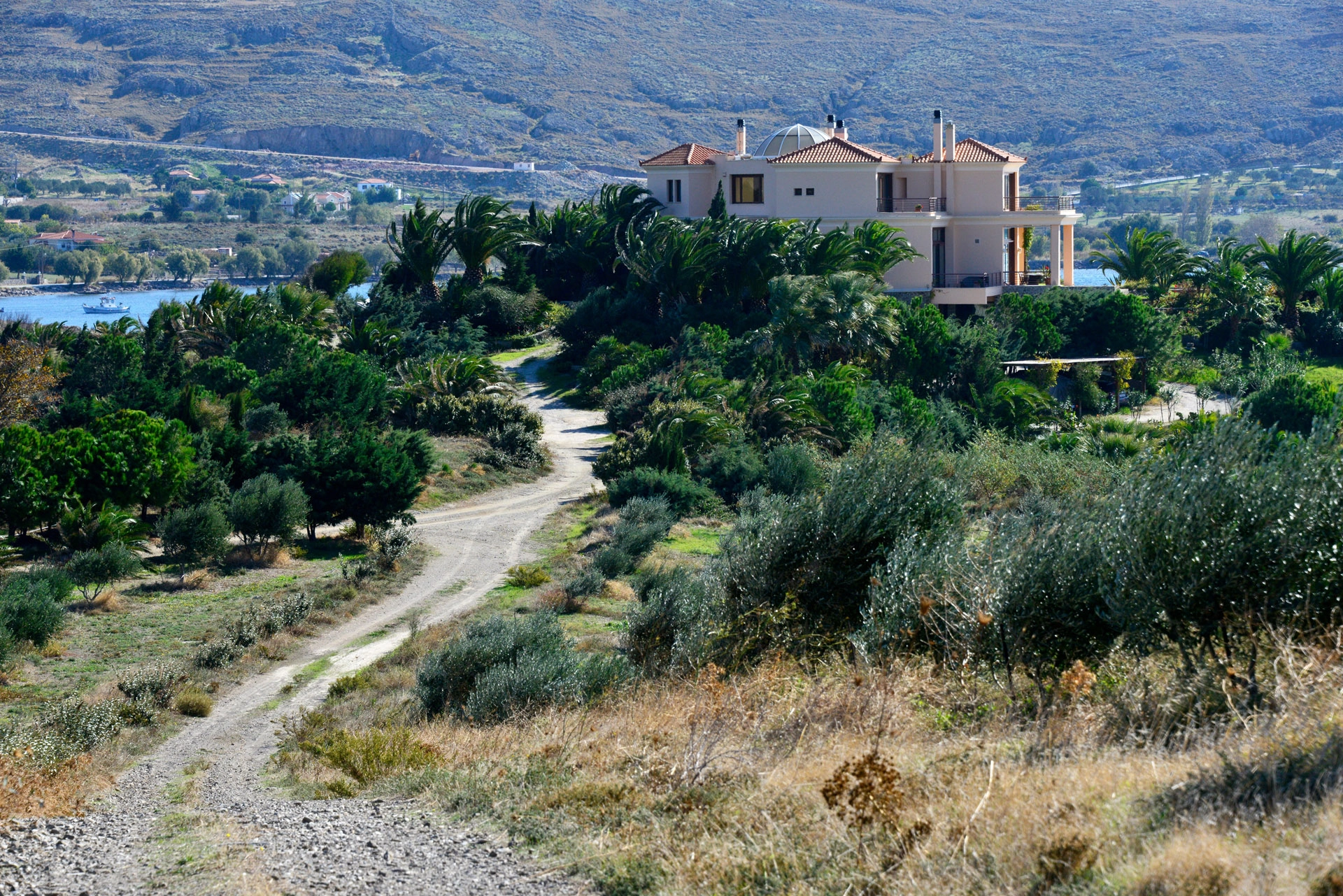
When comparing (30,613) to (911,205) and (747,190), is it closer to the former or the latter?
(747,190)

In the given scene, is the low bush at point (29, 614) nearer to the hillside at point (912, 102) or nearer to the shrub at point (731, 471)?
the shrub at point (731, 471)

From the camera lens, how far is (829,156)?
169ft

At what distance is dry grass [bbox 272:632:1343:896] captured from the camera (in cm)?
760

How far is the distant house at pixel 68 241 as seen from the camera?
4749 inches

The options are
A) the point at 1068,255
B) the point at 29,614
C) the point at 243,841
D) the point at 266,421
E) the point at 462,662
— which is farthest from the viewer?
the point at 1068,255

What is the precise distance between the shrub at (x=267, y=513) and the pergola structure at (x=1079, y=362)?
24.5 meters

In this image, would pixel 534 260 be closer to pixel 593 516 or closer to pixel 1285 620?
pixel 593 516

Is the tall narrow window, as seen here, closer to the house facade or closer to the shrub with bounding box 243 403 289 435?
the house facade

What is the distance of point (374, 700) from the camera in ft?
55.1

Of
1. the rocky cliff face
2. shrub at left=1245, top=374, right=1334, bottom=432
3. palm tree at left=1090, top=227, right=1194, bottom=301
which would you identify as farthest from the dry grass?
the rocky cliff face

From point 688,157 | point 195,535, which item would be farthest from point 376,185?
point 195,535

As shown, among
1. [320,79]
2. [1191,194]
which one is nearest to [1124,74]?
[1191,194]

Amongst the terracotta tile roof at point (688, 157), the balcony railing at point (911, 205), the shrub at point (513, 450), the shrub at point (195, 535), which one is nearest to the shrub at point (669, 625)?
the shrub at point (195, 535)

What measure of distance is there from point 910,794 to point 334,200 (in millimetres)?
167488
